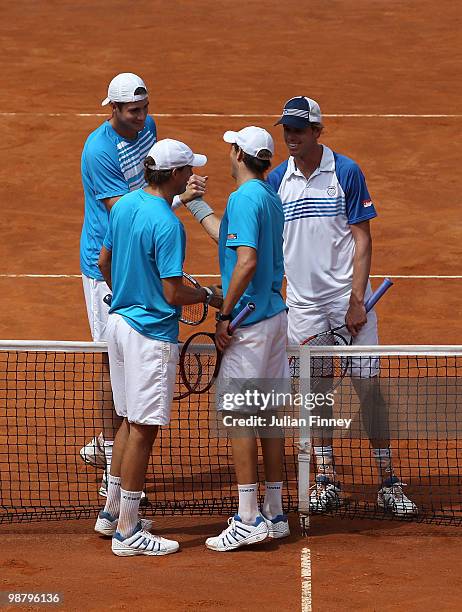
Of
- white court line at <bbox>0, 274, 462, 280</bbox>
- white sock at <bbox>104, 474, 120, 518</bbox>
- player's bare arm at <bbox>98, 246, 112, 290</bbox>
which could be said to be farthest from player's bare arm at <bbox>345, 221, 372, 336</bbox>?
white court line at <bbox>0, 274, 462, 280</bbox>

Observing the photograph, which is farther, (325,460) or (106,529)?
(325,460)

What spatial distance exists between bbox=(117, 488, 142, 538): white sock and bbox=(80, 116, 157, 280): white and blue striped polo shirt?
152 cm

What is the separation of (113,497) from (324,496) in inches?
51.8

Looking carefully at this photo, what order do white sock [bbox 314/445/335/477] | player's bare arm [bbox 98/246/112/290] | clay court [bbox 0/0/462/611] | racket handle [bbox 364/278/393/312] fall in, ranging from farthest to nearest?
white sock [bbox 314/445/335/477] → racket handle [bbox 364/278/393/312] → player's bare arm [bbox 98/246/112/290] → clay court [bbox 0/0/462/611]

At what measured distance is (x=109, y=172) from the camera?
25.4ft

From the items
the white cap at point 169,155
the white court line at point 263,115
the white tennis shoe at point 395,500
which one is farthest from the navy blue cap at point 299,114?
the white court line at point 263,115

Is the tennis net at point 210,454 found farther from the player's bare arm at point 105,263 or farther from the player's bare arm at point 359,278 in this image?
the player's bare arm at point 105,263

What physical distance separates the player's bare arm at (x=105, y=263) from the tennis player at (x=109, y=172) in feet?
1.82

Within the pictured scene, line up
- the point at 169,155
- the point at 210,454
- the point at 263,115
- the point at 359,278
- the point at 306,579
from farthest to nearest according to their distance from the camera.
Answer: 1. the point at 263,115
2. the point at 210,454
3. the point at 359,278
4. the point at 169,155
5. the point at 306,579

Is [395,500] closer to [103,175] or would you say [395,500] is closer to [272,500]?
[272,500]

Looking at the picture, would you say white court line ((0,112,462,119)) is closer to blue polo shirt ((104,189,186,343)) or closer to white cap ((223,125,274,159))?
white cap ((223,125,274,159))

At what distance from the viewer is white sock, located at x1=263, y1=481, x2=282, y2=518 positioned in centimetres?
720

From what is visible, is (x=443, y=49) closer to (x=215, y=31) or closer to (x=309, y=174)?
(x=215, y=31)

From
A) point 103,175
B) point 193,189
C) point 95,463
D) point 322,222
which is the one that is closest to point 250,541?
point 95,463
